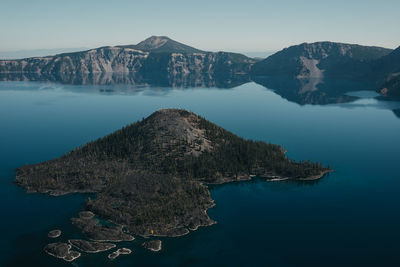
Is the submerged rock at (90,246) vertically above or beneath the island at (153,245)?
beneath

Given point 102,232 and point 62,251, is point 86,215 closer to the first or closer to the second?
point 102,232

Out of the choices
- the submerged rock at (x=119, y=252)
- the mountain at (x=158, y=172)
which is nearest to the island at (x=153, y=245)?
the submerged rock at (x=119, y=252)

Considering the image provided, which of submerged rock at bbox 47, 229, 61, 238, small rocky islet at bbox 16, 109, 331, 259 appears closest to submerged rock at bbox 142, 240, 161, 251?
small rocky islet at bbox 16, 109, 331, 259

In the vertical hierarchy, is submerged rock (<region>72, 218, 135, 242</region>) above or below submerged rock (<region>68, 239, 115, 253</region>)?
above

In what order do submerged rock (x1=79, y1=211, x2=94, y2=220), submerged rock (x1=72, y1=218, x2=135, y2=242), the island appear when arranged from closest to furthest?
1. the island
2. submerged rock (x1=72, y1=218, x2=135, y2=242)
3. submerged rock (x1=79, y1=211, x2=94, y2=220)

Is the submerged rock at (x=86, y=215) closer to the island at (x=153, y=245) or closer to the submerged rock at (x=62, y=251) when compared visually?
the submerged rock at (x=62, y=251)

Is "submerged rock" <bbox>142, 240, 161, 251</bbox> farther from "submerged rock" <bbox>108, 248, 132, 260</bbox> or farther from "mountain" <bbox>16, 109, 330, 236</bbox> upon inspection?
"mountain" <bbox>16, 109, 330, 236</bbox>
